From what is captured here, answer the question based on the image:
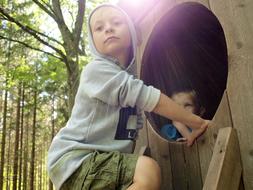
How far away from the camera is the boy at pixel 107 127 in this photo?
173 centimetres

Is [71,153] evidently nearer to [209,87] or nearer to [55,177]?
[55,177]

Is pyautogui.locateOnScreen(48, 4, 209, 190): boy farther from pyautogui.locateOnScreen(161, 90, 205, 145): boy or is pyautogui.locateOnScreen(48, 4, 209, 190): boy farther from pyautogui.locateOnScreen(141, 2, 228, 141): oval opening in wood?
pyautogui.locateOnScreen(141, 2, 228, 141): oval opening in wood

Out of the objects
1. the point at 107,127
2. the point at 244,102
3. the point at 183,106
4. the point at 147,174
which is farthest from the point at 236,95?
the point at 183,106

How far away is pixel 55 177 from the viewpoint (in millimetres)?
1889

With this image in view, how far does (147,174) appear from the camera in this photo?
66.4 inches

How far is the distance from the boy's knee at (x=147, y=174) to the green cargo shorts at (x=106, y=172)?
0.03m

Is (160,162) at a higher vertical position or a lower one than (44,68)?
lower

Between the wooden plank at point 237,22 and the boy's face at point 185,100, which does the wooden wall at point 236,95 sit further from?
the boy's face at point 185,100

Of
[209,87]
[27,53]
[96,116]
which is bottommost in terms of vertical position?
[96,116]

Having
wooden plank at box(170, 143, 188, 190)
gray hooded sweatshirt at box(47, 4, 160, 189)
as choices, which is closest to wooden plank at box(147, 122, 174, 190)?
wooden plank at box(170, 143, 188, 190)

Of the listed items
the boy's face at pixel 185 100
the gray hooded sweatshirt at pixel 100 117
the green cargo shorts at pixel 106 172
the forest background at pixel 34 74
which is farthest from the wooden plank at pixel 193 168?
the forest background at pixel 34 74

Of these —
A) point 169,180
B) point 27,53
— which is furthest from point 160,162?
point 27,53

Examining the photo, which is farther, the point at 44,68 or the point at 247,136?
the point at 44,68

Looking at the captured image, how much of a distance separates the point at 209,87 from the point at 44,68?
5147 millimetres
